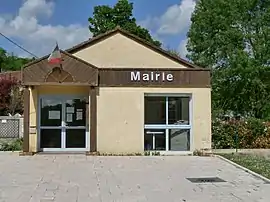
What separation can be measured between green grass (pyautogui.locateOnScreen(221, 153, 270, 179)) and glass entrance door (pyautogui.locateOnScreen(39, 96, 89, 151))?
18.7ft

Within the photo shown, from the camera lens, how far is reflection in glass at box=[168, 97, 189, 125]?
19.6 meters

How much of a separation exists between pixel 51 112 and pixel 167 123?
4.57 metres

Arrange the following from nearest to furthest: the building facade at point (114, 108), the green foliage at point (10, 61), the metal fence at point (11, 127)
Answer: the building facade at point (114, 108)
the metal fence at point (11, 127)
the green foliage at point (10, 61)

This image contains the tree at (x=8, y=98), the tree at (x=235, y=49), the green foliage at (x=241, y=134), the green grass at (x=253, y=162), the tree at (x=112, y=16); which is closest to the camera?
the green grass at (x=253, y=162)

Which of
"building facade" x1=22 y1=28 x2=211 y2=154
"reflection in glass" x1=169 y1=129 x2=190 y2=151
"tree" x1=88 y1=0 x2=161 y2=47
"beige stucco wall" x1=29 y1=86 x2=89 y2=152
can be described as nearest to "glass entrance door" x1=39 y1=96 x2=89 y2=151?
"building facade" x1=22 y1=28 x2=211 y2=154

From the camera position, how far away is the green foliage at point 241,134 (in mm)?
22375

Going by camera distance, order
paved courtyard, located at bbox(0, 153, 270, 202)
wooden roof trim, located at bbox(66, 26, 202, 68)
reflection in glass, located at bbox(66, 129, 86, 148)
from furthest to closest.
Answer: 1. wooden roof trim, located at bbox(66, 26, 202, 68)
2. reflection in glass, located at bbox(66, 129, 86, 148)
3. paved courtyard, located at bbox(0, 153, 270, 202)

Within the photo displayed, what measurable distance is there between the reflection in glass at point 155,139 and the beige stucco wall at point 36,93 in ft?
9.65

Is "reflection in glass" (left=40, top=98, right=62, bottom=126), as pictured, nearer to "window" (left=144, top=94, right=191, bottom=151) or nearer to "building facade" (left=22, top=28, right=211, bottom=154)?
"building facade" (left=22, top=28, right=211, bottom=154)

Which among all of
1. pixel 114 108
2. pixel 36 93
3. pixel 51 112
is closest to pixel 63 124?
pixel 51 112

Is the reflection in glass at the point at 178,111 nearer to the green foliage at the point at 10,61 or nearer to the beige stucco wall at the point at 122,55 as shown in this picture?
the beige stucco wall at the point at 122,55

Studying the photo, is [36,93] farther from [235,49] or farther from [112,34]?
[235,49]

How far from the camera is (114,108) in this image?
19094 mm

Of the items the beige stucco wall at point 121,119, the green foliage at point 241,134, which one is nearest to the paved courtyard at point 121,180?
the beige stucco wall at point 121,119
